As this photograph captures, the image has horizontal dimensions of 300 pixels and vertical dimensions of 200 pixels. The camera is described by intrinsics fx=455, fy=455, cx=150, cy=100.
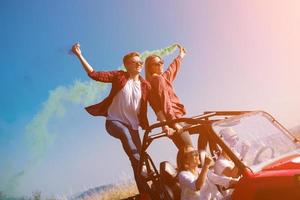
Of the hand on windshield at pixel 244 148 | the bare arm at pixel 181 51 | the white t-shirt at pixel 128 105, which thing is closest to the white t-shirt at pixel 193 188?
the hand on windshield at pixel 244 148

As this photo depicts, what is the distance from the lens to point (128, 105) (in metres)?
6.47

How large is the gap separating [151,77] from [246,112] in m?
1.85

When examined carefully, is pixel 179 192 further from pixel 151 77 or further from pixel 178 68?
pixel 178 68

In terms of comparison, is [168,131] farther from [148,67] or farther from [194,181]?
[148,67]

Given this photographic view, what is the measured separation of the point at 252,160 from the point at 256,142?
31 cm

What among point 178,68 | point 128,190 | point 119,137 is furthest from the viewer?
point 128,190

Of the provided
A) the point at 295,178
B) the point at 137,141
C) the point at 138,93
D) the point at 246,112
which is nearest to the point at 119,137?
the point at 137,141

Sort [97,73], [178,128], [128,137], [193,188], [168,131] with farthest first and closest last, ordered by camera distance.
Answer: [97,73], [128,137], [178,128], [168,131], [193,188]

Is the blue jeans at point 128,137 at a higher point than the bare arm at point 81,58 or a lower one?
lower

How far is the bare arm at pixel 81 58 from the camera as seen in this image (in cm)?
646

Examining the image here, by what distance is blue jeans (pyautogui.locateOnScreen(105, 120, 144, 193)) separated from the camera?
5.89 metres

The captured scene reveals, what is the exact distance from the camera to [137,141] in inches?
252

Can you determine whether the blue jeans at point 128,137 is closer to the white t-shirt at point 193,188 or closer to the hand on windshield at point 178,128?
the hand on windshield at point 178,128

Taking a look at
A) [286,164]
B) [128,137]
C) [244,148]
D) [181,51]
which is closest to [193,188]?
[244,148]
